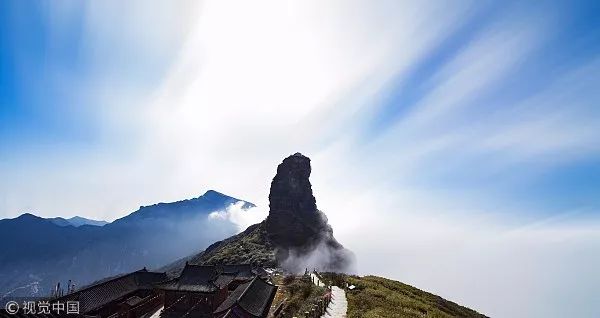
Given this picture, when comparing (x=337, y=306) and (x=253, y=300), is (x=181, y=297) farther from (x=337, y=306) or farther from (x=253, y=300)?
(x=337, y=306)

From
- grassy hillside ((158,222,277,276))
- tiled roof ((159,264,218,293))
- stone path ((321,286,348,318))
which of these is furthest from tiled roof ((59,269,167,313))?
grassy hillside ((158,222,277,276))

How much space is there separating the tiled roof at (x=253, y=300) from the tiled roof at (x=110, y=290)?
71.3ft

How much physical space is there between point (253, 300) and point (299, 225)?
12988 centimetres

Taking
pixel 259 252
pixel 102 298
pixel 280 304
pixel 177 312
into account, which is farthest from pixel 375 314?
pixel 259 252

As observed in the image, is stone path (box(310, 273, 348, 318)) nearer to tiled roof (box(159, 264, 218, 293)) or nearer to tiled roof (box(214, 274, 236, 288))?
tiled roof (box(214, 274, 236, 288))

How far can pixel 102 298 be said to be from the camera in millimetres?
58719

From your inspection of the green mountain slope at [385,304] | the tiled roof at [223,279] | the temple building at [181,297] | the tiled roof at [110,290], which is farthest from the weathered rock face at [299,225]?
the green mountain slope at [385,304]

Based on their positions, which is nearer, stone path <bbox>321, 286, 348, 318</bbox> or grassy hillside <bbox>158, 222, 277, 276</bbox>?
stone path <bbox>321, 286, 348, 318</bbox>

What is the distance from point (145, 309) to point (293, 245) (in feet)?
371

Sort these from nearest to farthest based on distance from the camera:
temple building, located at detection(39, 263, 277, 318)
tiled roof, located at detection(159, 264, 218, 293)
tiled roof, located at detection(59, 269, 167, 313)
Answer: temple building, located at detection(39, 263, 277, 318)
tiled roof, located at detection(59, 269, 167, 313)
tiled roof, located at detection(159, 264, 218, 293)

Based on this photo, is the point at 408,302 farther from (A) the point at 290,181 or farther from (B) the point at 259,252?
(A) the point at 290,181

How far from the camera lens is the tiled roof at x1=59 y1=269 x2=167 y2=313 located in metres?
54.4

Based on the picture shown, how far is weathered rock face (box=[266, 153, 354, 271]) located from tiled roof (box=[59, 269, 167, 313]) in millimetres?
84418

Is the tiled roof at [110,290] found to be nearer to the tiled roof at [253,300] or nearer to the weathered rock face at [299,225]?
the tiled roof at [253,300]
